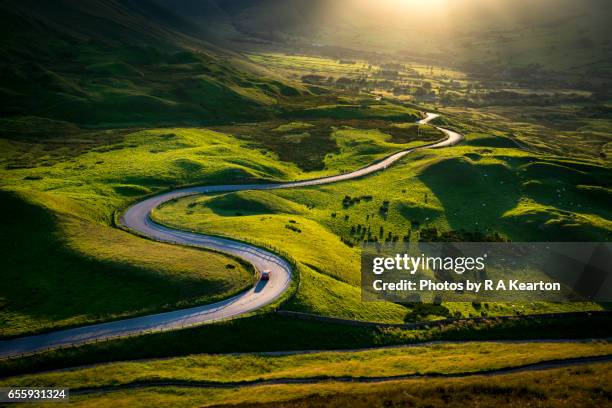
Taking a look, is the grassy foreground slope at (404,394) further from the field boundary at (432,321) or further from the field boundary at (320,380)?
the field boundary at (432,321)

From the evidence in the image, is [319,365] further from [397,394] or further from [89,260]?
[89,260]

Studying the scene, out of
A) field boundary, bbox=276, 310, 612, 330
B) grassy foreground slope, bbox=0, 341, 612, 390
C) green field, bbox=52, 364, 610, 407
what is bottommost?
green field, bbox=52, 364, 610, 407

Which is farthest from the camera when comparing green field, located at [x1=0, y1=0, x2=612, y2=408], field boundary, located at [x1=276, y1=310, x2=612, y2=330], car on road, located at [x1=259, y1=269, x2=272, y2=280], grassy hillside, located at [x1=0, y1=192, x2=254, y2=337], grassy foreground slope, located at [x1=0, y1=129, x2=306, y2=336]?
car on road, located at [x1=259, y1=269, x2=272, y2=280]

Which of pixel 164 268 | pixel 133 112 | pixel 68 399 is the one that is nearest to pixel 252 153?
pixel 133 112

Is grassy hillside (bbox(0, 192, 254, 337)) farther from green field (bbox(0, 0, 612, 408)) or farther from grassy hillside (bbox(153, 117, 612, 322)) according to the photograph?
grassy hillside (bbox(153, 117, 612, 322))

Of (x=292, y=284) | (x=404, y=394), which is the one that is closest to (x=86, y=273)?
(x=292, y=284)

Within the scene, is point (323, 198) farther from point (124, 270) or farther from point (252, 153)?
point (124, 270)

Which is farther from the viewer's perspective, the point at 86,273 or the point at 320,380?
the point at 86,273

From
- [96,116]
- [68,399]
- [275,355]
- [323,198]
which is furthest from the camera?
[96,116]

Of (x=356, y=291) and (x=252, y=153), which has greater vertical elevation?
(x=252, y=153)

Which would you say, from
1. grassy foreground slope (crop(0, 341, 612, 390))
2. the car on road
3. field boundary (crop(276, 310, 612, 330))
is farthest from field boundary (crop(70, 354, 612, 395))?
the car on road

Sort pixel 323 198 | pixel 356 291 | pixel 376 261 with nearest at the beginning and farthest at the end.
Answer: pixel 356 291
pixel 376 261
pixel 323 198
